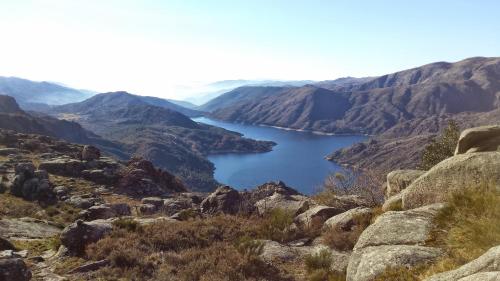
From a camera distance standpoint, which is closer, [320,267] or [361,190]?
[320,267]

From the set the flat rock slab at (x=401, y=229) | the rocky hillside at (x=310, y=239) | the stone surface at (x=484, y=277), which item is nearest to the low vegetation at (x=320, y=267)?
the rocky hillside at (x=310, y=239)

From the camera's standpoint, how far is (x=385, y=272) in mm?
9031

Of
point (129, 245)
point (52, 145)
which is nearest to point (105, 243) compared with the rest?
point (129, 245)

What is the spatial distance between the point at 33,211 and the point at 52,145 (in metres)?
39.5

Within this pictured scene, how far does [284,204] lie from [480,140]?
38.6ft

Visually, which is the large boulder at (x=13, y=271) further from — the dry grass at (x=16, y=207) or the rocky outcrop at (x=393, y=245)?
the dry grass at (x=16, y=207)

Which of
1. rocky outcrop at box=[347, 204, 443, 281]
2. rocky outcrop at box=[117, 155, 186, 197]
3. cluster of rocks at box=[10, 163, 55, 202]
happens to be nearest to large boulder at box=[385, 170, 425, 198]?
rocky outcrop at box=[347, 204, 443, 281]

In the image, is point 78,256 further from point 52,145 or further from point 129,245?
point 52,145

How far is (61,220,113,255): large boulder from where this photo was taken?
54.9 ft

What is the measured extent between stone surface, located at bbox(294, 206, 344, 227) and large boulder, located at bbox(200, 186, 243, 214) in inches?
253

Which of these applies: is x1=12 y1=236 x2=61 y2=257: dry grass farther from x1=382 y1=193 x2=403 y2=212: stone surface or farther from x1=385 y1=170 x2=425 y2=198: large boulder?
x1=385 y1=170 x2=425 y2=198: large boulder

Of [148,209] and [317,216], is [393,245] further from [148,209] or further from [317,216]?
[148,209]

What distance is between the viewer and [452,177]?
14055mm

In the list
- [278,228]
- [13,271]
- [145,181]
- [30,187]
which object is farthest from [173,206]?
[13,271]
